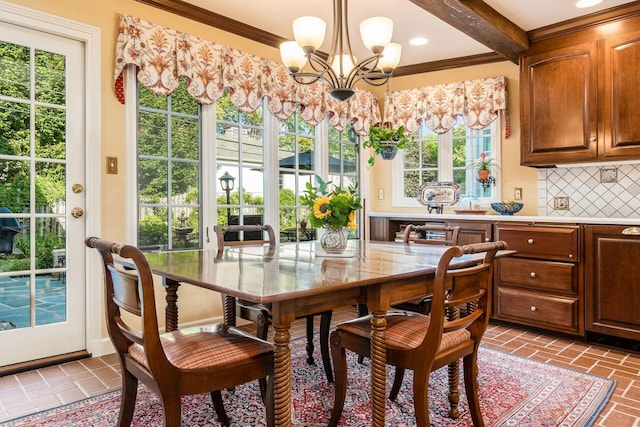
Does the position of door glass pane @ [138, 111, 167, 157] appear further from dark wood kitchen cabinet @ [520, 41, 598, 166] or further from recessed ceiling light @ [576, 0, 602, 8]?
recessed ceiling light @ [576, 0, 602, 8]

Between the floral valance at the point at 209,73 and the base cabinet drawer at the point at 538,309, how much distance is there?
2.31 m

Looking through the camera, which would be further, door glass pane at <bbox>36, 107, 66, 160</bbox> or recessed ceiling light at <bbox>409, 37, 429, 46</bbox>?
recessed ceiling light at <bbox>409, 37, 429, 46</bbox>

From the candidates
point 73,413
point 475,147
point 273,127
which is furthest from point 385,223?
point 73,413

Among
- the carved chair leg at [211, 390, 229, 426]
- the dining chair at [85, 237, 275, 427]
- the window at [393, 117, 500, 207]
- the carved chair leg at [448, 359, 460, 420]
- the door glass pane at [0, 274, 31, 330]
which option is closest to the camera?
the dining chair at [85, 237, 275, 427]

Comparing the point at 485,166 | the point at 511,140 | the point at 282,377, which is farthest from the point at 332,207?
the point at 511,140

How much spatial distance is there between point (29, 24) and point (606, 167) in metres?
A: 4.36

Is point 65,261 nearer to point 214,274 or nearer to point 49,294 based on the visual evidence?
point 49,294

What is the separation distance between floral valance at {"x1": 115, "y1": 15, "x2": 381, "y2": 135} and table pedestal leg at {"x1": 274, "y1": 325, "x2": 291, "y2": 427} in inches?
90.7

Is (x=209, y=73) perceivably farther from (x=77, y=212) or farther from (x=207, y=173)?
→ (x=77, y=212)

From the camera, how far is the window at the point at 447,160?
14.0 feet

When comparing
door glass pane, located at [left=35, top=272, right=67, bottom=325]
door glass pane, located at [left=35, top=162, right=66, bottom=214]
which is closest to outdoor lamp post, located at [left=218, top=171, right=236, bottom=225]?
door glass pane, located at [left=35, top=162, right=66, bottom=214]

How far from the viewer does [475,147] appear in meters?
4.36

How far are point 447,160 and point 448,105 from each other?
579mm

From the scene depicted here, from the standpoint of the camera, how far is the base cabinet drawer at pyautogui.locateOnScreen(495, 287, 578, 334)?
10.5ft
